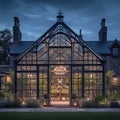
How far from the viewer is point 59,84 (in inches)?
1184

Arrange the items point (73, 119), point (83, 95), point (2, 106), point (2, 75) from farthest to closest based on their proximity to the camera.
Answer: point (2, 75) < point (83, 95) < point (2, 106) < point (73, 119)

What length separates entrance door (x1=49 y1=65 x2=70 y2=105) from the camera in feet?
93.9

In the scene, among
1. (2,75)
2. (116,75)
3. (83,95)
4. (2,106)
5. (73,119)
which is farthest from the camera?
(116,75)

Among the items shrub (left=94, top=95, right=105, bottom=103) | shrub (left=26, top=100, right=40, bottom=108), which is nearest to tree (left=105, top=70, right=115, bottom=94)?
shrub (left=94, top=95, right=105, bottom=103)

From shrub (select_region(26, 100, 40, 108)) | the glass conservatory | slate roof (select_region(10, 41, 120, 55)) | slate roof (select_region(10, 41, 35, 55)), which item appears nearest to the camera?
shrub (select_region(26, 100, 40, 108))

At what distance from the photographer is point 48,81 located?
2811 centimetres

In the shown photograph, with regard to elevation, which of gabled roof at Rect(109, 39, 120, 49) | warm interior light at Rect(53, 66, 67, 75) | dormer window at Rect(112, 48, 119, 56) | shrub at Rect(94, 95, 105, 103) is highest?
gabled roof at Rect(109, 39, 120, 49)

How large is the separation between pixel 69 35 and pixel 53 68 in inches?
145

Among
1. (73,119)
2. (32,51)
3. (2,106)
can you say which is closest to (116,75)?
(32,51)

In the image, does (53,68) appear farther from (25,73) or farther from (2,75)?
(2,75)

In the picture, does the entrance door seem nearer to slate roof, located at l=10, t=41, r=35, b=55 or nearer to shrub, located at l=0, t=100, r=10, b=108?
shrub, located at l=0, t=100, r=10, b=108

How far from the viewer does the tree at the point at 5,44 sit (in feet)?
173

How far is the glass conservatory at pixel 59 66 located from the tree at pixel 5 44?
2451cm

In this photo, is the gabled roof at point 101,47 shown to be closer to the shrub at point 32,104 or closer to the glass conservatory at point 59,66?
the glass conservatory at point 59,66
